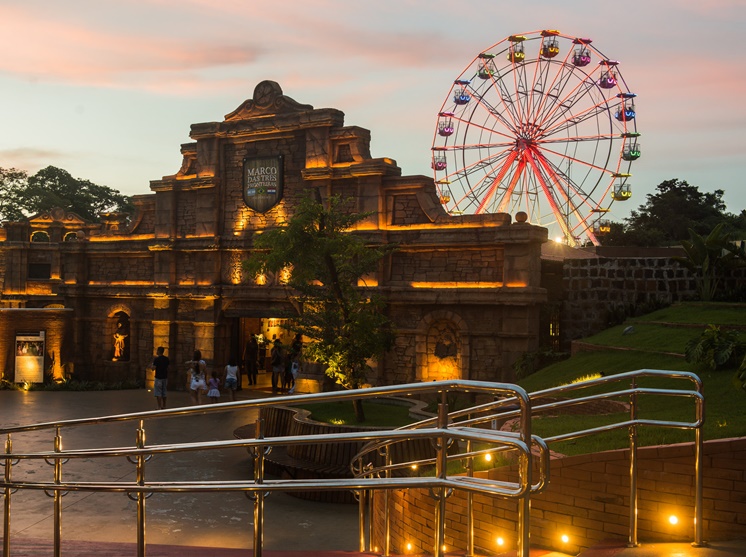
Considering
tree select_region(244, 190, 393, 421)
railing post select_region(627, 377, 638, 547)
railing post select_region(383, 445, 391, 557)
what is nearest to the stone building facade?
tree select_region(244, 190, 393, 421)

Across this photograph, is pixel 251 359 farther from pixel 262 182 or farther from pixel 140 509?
pixel 140 509

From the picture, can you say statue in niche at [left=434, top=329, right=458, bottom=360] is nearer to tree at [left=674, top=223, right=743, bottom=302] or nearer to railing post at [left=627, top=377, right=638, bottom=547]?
tree at [left=674, top=223, right=743, bottom=302]

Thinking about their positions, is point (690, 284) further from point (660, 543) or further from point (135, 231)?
point (135, 231)

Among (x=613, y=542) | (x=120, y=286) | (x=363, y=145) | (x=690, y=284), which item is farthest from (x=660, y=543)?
(x=120, y=286)

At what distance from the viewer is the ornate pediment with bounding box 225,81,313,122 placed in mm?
27828

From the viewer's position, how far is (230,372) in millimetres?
24672

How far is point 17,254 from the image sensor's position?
1388 inches

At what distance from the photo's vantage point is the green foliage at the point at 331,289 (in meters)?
17.6

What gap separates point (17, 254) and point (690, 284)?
27.1 meters

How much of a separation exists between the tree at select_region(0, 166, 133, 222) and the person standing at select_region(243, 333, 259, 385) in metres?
40.6

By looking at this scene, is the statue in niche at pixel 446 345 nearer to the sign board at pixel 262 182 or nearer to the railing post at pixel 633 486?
the sign board at pixel 262 182

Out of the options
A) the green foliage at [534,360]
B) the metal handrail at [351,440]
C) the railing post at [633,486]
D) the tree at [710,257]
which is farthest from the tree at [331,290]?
the metal handrail at [351,440]

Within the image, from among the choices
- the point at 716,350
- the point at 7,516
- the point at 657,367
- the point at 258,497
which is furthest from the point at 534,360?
the point at 258,497

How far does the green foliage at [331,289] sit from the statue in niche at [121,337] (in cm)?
1501
